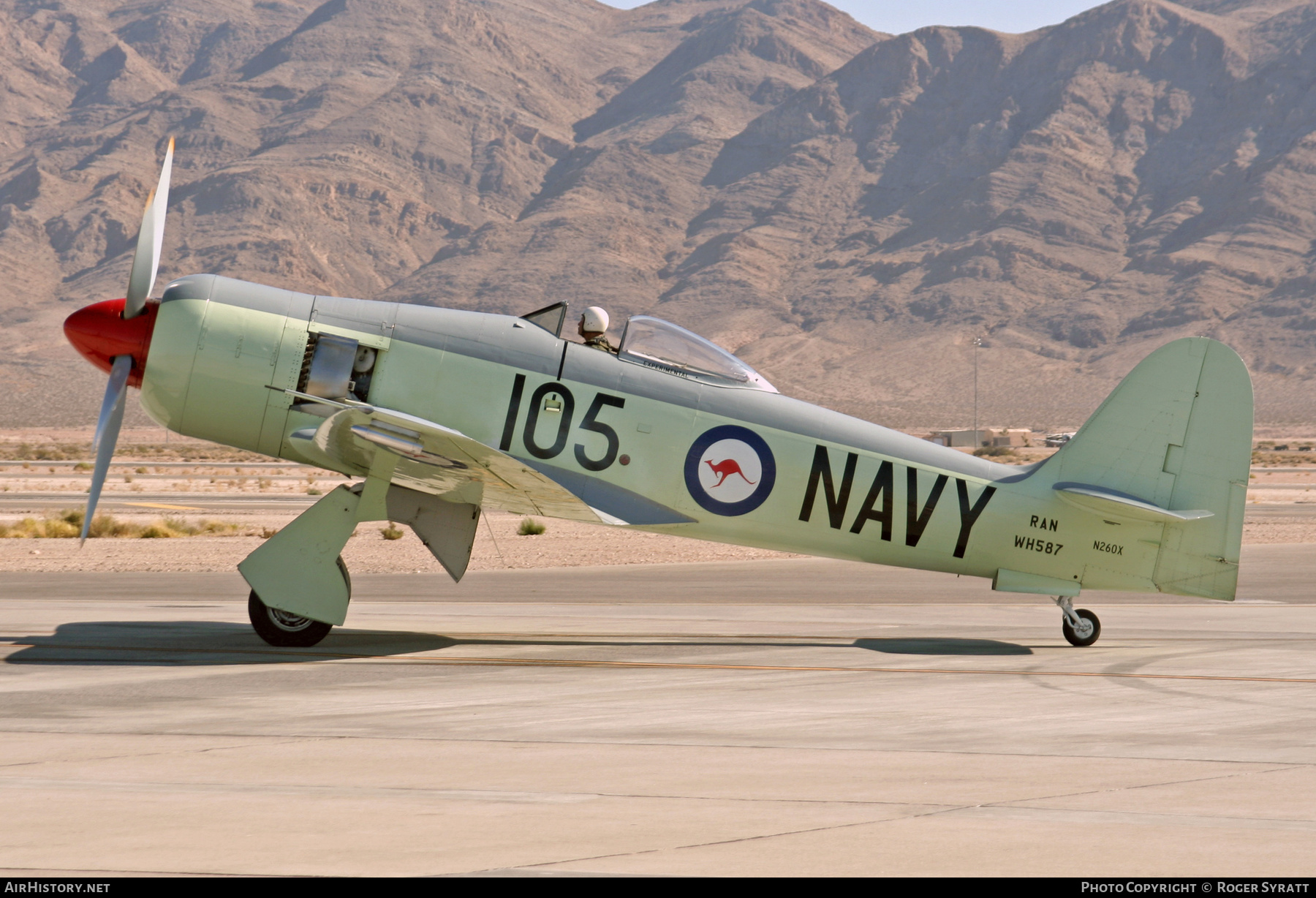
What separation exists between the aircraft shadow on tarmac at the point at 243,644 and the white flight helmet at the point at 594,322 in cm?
293

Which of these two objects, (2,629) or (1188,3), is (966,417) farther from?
(1188,3)

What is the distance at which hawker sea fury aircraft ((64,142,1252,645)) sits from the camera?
416 inches

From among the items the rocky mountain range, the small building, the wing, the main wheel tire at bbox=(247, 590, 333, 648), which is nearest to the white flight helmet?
the wing

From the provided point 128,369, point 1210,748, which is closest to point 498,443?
point 128,369

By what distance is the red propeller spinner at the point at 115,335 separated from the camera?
10586 millimetres

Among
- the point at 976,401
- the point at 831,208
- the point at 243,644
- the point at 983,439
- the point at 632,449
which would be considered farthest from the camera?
the point at 831,208

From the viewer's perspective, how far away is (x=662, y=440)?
1102 centimetres

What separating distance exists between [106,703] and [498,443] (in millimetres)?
3799

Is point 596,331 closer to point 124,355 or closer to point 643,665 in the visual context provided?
point 643,665

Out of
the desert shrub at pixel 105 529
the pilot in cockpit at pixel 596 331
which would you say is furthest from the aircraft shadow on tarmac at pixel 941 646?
the desert shrub at pixel 105 529

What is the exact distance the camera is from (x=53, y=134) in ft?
627

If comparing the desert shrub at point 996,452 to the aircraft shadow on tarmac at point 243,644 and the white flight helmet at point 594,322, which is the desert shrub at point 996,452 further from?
the white flight helmet at point 594,322

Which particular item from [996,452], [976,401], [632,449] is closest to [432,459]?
[632,449]

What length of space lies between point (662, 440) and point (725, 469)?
0.63 m
